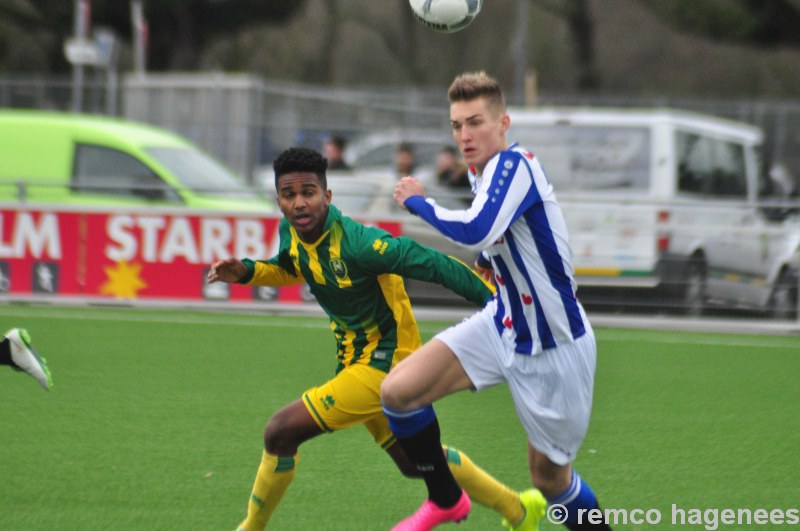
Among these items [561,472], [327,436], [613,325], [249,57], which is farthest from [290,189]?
[249,57]

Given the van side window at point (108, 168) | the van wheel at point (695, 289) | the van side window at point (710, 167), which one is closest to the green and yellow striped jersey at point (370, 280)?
the van wheel at point (695, 289)

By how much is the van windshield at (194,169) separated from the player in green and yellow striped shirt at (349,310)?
29.0 ft

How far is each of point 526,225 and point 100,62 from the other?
53.0 ft

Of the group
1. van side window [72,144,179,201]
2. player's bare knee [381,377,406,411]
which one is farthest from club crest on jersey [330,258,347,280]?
van side window [72,144,179,201]

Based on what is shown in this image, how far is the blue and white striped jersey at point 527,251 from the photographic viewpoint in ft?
15.6

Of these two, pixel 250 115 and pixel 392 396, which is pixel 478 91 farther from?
pixel 250 115

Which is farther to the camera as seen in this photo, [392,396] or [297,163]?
[297,163]

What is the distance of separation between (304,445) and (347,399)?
217 cm

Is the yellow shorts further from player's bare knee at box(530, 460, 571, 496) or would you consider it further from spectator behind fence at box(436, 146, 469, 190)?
spectator behind fence at box(436, 146, 469, 190)

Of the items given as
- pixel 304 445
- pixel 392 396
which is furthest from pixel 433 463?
pixel 304 445

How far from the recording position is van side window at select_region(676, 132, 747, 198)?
14430 millimetres

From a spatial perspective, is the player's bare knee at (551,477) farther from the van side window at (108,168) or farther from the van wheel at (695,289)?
the van side window at (108,168)

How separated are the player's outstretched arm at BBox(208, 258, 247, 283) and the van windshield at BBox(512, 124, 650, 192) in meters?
9.04

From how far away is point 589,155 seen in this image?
14484mm
